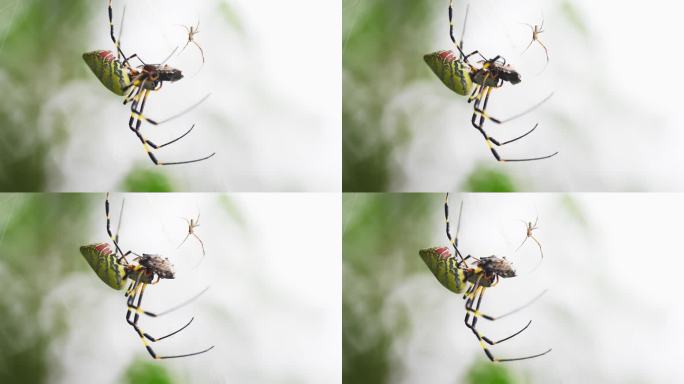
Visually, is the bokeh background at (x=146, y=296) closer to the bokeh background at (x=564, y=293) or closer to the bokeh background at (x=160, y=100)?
the bokeh background at (x=160, y=100)

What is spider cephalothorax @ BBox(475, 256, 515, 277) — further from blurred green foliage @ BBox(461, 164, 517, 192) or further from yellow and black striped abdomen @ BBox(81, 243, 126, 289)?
yellow and black striped abdomen @ BBox(81, 243, 126, 289)

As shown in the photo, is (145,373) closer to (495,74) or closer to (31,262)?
(31,262)

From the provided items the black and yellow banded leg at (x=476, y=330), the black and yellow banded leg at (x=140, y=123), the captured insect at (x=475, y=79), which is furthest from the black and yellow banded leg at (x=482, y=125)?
the black and yellow banded leg at (x=140, y=123)

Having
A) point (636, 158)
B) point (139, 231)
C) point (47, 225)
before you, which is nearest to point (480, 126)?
point (636, 158)

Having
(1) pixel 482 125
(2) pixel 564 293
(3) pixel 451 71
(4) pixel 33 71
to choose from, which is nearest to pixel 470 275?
(2) pixel 564 293

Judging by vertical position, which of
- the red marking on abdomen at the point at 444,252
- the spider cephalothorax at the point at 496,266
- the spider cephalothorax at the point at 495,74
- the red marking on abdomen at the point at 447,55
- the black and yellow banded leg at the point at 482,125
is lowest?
the spider cephalothorax at the point at 496,266

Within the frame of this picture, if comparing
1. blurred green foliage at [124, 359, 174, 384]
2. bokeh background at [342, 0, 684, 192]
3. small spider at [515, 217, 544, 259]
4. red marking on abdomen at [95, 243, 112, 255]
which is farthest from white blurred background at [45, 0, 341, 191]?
small spider at [515, 217, 544, 259]
